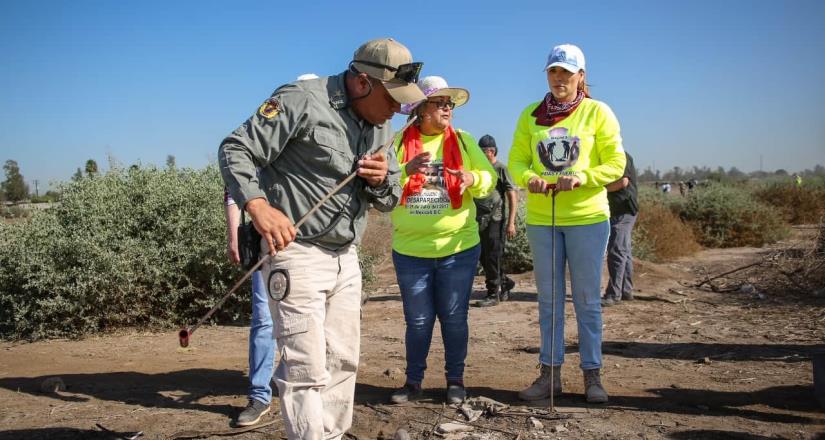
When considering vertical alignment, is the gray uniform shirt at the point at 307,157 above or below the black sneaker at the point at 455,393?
above

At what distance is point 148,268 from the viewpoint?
23.9 ft

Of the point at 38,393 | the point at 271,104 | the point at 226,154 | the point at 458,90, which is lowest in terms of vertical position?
the point at 38,393

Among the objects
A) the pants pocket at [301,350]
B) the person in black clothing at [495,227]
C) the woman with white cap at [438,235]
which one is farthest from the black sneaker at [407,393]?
the person in black clothing at [495,227]

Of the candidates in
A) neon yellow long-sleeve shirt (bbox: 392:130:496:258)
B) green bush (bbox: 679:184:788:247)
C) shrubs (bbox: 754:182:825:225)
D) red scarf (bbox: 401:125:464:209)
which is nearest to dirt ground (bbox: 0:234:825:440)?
neon yellow long-sleeve shirt (bbox: 392:130:496:258)

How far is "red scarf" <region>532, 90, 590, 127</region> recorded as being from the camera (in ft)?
14.5

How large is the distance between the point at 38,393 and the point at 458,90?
3.80m

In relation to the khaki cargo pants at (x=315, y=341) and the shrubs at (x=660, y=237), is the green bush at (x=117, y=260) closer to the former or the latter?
the khaki cargo pants at (x=315, y=341)

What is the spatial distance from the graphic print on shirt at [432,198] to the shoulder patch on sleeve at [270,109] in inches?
63.9

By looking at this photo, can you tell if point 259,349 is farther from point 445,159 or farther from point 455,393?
point 445,159

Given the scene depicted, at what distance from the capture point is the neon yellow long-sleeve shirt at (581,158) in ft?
14.3

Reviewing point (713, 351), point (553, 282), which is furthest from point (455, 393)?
point (713, 351)

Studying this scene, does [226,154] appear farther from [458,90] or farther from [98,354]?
[98,354]

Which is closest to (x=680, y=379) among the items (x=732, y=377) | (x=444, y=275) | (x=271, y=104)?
(x=732, y=377)

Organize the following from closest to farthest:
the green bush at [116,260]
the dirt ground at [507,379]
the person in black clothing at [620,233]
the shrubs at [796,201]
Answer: the dirt ground at [507,379], the green bush at [116,260], the person in black clothing at [620,233], the shrubs at [796,201]
